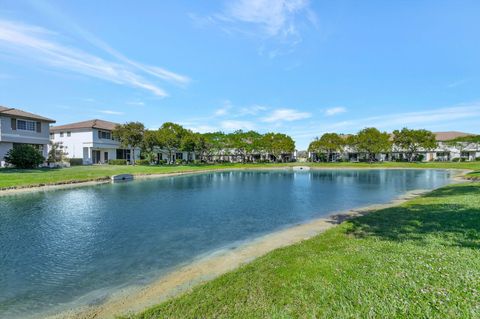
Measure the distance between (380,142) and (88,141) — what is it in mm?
62874

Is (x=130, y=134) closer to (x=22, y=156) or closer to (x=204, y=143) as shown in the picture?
(x=22, y=156)

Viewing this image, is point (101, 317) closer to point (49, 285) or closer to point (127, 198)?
point (49, 285)

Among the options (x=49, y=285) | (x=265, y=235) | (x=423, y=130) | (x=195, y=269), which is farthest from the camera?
(x=423, y=130)

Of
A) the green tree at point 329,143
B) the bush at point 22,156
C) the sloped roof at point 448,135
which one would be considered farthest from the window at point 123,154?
the sloped roof at point 448,135

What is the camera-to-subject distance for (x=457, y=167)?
1876 inches

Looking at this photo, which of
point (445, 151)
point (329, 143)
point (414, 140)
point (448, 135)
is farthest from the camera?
point (448, 135)

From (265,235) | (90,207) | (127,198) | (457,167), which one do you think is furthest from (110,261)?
(457,167)

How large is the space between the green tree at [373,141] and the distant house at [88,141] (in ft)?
187

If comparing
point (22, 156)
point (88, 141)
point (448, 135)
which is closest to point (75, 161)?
point (88, 141)

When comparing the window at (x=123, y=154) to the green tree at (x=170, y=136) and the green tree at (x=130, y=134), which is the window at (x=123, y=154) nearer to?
the green tree at (x=130, y=134)

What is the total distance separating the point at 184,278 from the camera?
6.67 m

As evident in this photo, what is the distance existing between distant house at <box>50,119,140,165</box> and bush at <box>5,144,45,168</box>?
12802 mm

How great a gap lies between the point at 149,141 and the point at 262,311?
46737 millimetres

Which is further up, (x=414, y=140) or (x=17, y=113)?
(x=17, y=113)
